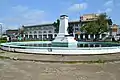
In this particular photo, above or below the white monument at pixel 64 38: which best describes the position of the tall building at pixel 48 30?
above

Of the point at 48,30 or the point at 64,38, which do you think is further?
the point at 48,30

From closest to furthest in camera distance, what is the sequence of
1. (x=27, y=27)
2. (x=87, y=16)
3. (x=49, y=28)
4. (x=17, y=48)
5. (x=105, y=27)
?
1. (x=17, y=48)
2. (x=105, y=27)
3. (x=87, y=16)
4. (x=49, y=28)
5. (x=27, y=27)

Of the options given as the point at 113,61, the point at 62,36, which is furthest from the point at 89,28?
the point at 113,61

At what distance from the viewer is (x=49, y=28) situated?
333 feet

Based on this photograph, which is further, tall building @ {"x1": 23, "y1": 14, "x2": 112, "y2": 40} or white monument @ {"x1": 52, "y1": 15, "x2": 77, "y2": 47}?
tall building @ {"x1": 23, "y1": 14, "x2": 112, "y2": 40}

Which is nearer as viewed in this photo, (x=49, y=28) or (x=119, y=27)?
(x=119, y=27)

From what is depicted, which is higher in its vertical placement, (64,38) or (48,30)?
(48,30)

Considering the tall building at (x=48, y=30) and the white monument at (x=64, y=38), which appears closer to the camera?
the white monument at (x=64, y=38)

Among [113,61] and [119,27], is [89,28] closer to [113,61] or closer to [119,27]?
[119,27]

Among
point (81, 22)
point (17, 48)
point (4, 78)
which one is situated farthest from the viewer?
point (81, 22)

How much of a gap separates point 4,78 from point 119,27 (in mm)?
85452

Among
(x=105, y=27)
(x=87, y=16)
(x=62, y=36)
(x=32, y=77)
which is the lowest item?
(x=32, y=77)

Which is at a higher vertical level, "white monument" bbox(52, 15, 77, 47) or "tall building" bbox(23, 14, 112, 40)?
"tall building" bbox(23, 14, 112, 40)

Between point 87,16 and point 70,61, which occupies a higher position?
point 87,16
